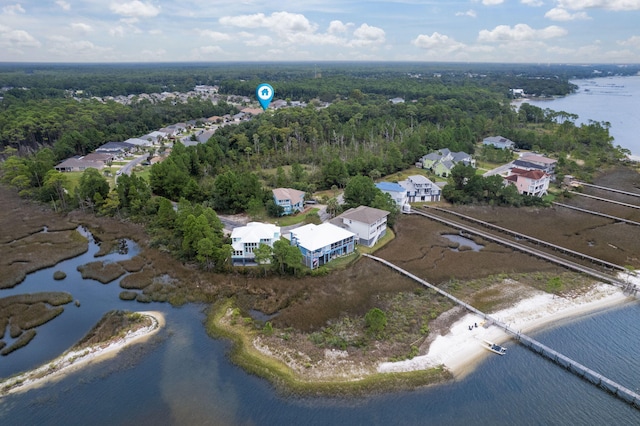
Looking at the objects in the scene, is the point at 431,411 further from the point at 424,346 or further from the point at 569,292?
the point at 569,292

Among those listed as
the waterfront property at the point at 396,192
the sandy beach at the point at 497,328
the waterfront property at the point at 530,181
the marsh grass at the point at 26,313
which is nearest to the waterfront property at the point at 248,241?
the marsh grass at the point at 26,313

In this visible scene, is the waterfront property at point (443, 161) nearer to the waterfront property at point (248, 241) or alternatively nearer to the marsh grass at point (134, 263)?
the waterfront property at point (248, 241)

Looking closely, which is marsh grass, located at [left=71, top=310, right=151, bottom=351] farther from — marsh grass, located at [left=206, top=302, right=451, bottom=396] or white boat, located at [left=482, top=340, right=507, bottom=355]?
white boat, located at [left=482, top=340, right=507, bottom=355]

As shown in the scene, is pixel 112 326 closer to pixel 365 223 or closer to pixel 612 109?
pixel 365 223

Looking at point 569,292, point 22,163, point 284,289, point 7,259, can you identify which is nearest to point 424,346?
point 284,289

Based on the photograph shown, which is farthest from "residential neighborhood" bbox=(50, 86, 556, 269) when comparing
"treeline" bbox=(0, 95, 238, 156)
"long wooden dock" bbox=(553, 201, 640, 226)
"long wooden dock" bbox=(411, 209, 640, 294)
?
"long wooden dock" bbox=(411, 209, 640, 294)

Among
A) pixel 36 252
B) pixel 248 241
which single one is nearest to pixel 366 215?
pixel 248 241
